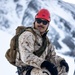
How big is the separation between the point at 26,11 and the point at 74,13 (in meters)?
0.50

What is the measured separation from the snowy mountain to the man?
1.07 meters

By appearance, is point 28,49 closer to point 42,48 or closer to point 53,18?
point 42,48

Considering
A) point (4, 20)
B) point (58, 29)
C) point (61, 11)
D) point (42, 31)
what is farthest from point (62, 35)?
point (42, 31)

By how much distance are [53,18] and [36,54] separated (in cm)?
152

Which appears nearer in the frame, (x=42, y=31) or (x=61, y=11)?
(x=42, y=31)

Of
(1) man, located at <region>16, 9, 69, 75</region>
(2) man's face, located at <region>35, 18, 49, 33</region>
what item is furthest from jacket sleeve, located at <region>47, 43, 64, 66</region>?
(2) man's face, located at <region>35, 18, 49, 33</region>

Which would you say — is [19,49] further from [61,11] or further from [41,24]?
[61,11]

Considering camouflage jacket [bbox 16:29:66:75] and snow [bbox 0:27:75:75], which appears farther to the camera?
snow [bbox 0:27:75:75]

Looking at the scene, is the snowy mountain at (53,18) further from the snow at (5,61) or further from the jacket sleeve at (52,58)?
the jacket sleeve at (52,58)

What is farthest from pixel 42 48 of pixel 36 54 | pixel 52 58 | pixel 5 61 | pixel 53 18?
pixel 53 18

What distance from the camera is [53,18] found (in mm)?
3527

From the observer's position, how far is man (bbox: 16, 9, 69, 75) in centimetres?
196

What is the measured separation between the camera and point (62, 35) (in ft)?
11.3

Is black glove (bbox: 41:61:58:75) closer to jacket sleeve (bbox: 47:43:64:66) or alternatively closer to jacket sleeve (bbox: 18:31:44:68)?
jacket sleeve (bbox: 18:31:44:68)
